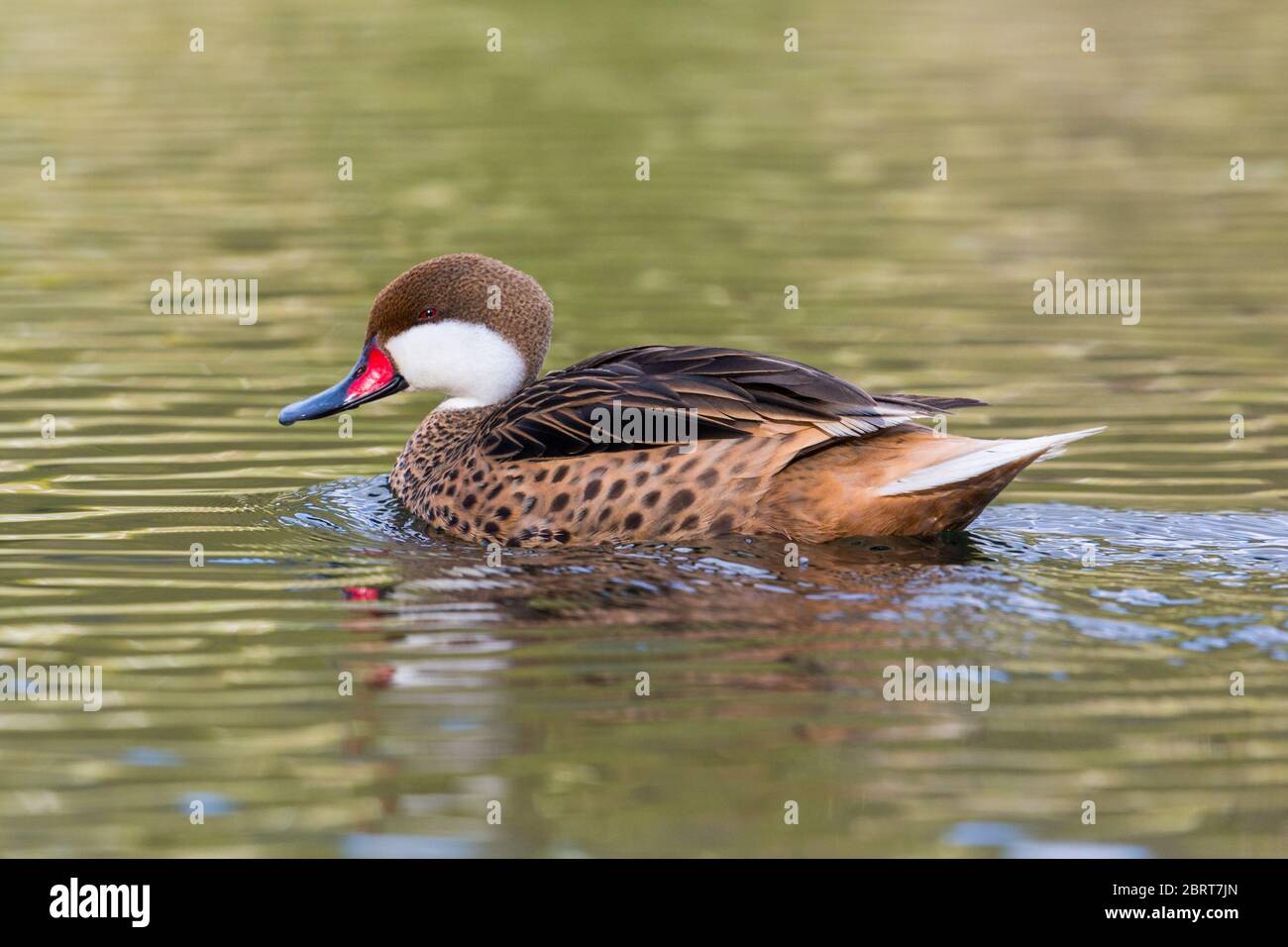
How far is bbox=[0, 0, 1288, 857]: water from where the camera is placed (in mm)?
5602

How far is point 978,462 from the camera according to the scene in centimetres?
753

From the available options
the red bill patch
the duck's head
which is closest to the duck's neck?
the duck's head

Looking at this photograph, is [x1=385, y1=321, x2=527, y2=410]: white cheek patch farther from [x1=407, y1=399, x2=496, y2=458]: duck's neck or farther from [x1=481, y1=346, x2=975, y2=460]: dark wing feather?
[x1=481, y1=346, x2=975, y2=460]: dark wing feather

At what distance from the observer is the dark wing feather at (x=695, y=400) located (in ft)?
25.7

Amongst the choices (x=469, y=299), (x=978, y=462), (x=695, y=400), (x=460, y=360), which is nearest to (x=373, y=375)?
(x=460, y=360)

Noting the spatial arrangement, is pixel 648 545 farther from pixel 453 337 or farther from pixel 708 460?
pixel 453 337

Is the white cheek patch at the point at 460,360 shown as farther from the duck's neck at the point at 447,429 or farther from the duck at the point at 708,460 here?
the duck at the point at 708,460

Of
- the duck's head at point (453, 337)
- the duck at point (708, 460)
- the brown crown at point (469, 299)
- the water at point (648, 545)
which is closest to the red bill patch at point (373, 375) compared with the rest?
the duck's head at point (453, 337)

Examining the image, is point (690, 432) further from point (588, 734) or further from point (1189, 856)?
point (1189, 856)

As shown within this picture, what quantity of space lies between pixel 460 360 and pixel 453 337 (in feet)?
0.39

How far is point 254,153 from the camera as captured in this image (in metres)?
18.4

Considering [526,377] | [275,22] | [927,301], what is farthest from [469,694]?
[275,22]

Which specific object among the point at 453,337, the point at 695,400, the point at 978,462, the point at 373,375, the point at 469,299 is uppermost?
the point at 469,299
